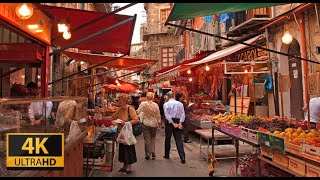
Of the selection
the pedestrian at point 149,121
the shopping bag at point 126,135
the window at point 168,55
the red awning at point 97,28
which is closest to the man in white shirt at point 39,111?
the red awning at point 97,28

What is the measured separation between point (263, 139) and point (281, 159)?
0.57 meters

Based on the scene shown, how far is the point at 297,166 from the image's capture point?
15.7 ft

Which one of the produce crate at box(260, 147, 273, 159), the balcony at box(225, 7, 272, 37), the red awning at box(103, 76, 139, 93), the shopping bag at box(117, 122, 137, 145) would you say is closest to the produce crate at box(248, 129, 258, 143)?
the produce crate at box(260, 147, 273, 159)

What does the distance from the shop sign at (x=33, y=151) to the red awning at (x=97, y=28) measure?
144 inches

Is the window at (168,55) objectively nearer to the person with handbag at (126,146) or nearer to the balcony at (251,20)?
the balcony at (251,20)

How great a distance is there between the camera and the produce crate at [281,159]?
5.10m

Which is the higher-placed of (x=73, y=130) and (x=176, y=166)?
(x=73, y=130)

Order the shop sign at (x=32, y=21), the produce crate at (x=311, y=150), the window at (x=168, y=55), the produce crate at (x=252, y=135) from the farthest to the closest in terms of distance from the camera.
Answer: the window at (x=168, y=55) → the produce crate at (x=252, y=135) → the shop sign at (x=32, y=21) → the produce crate at (x=311, y=150)

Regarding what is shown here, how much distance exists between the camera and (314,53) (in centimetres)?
991

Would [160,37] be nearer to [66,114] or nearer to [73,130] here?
[73,130]

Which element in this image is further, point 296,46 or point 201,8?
point 296,46

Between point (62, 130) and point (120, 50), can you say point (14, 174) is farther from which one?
point (120, 50)

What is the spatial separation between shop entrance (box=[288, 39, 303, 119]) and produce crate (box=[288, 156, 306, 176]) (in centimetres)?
689

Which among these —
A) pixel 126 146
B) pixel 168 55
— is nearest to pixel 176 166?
pixel 126 146
